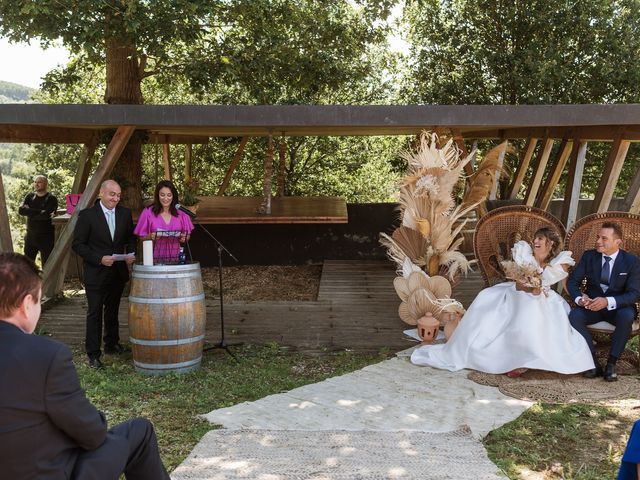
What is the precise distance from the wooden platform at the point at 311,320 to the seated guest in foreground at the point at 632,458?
173 inches

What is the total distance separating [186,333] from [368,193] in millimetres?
15170

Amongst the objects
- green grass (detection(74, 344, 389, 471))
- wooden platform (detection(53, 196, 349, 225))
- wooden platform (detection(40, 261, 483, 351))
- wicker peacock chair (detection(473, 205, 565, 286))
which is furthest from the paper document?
wicker peacock chair (detection(473, 205, 565, 286))

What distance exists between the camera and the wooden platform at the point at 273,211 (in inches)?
366

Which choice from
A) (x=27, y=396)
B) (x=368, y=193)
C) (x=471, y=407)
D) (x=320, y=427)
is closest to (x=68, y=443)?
(x=27, y=396)

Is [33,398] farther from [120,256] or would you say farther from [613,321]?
[613,321]

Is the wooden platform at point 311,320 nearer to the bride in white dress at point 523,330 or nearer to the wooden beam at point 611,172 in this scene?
the bride in white dress at point 523,330

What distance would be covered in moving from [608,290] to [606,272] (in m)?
0.16

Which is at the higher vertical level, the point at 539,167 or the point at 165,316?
the point at 539,167

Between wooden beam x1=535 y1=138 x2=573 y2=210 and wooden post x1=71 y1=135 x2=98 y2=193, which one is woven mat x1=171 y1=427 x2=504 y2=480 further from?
wooden post x1=71 y1=135 x2=98 y2=193

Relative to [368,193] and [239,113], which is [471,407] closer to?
[239,113]

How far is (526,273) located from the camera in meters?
6.09

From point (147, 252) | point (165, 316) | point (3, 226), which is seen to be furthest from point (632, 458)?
point (3, 226)

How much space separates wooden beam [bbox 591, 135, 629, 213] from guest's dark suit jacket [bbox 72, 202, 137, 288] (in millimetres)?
5008

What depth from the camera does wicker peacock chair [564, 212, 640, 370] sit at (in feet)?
21.1
